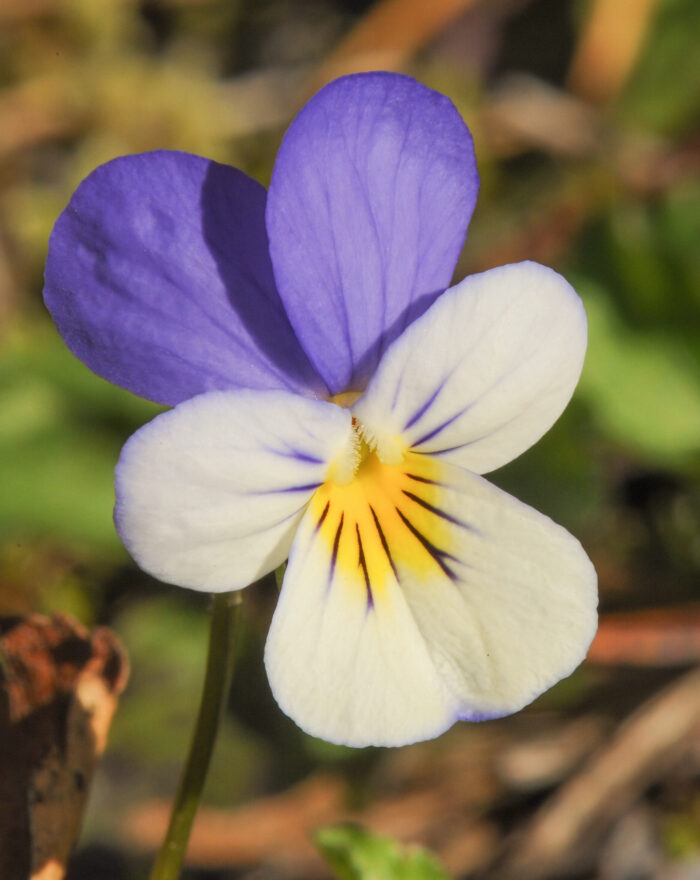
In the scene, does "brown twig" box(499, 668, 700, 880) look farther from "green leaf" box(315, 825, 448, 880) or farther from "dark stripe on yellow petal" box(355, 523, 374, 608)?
"dark stripe on yellow petal" box(355, 523, 374, 608)

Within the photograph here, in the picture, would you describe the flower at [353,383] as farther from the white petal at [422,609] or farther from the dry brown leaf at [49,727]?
the dry brown leaf at [49,727]

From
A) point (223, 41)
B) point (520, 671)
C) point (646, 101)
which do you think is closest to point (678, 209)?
point (646, 101)

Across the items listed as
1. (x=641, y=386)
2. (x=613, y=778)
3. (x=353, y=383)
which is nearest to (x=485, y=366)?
(x=353, y=383)

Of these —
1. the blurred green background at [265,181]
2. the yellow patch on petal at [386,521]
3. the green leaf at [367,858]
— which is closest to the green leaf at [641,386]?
the blurred green background at [265,181]

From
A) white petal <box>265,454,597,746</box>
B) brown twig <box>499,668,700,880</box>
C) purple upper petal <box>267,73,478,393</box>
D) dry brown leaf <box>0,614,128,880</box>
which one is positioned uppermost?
purple upper petal <box>267,73,478,393</box>

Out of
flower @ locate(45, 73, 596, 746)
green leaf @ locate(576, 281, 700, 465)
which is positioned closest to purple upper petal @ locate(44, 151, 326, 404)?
flower @ locate(45, 73, 596, 746)

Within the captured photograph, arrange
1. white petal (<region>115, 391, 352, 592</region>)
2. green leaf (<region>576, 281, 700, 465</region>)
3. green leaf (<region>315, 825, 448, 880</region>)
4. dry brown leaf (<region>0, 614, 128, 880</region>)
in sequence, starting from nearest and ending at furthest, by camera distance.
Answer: white petal (<region>115, 391, 352, 592</region>), dry brown leaf (<region>0, 614, 128, 880</region>), green leaf (<region>315, 825, 448, 880</region>), green leaf (<region>576, 281, 700, 465</region>)

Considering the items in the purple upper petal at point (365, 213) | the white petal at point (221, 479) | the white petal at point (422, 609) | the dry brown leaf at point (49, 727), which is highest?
the purple upper petal at point (365, 213)

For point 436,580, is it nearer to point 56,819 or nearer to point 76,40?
point 56,819
